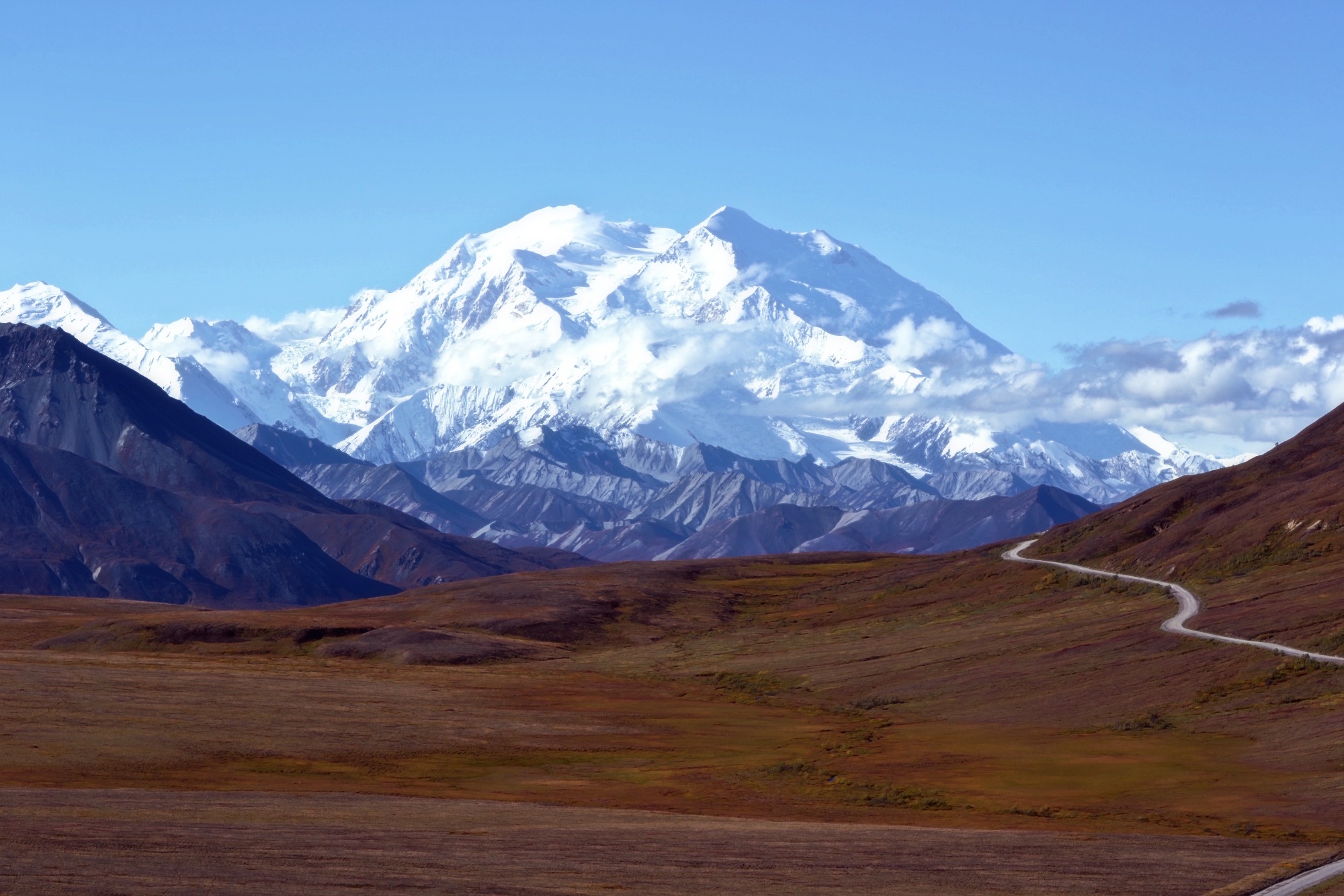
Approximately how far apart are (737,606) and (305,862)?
510 ft

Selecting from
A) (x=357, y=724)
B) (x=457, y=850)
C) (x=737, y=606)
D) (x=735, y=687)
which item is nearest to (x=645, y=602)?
(x=737, y=606)

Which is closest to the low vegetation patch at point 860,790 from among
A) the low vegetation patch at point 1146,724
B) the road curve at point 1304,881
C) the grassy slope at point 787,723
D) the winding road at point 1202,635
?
the grassy slope at point 787,723

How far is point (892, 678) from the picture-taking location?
116312 mm

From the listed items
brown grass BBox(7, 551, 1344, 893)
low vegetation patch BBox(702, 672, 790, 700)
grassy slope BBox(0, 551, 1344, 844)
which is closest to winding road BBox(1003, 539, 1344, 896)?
brown grass BBox(7, 551, 1344, 893)

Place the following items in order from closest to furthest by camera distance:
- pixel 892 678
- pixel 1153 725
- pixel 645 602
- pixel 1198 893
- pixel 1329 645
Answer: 1. pixel 1198 893
2. pixel 1153 725
3. pixel 1329 645
4. pixel 892 678
5. pixel 645 602

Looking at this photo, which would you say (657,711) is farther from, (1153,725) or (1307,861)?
(1307,861)

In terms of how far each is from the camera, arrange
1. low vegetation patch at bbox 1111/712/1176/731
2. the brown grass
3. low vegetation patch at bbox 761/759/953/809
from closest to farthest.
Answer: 1. the brown grass
2. low vegetation patch at bbox 761/759/953/809
3. low vegetation patch at bbox 1111/712/1176/731

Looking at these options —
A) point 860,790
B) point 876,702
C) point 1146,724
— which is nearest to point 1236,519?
point 876,702

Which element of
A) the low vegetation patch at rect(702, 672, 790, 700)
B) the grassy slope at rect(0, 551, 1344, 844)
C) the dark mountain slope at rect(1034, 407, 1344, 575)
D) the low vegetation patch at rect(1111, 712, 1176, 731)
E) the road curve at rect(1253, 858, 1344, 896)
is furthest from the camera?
the dark mountain slope at rect(1034, 407, 1344, 575)

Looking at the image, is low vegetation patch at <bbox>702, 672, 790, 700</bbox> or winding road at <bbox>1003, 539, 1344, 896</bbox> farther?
low vegetation patch at <bbox>702, 672, 790, 700</bbox>

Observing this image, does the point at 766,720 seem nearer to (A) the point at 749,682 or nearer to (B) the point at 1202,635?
(A) the point at 749,682

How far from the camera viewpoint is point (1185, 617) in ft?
379

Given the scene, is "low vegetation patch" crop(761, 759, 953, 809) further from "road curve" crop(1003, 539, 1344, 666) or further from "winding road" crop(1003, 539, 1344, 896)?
"road curve" crop(1003, 539, 1344, 666)

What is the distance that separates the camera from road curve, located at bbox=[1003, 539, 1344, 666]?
9406cm
